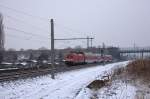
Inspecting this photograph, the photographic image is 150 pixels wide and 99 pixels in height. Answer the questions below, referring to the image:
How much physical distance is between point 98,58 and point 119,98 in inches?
2307

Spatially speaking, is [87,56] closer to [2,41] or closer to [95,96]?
[2,41]

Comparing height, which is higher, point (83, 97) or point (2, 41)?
point (2, 41)

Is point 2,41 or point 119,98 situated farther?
point 2,41

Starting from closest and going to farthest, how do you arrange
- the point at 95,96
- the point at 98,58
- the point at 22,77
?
the point at 95,96
the point at 22,77
the point at 98,58

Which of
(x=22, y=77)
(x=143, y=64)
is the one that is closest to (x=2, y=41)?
(x=22, y=77)

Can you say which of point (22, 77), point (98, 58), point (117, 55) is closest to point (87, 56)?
point (98, 58)

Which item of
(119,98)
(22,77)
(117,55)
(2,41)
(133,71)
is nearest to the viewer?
(119,98)

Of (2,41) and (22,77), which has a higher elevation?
(2,41)

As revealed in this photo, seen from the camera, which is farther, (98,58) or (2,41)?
(98,58)

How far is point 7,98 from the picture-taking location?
49.6 ft

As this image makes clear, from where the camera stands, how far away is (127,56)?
162 meters

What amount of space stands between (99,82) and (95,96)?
6.18m

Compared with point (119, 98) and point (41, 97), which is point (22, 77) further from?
point (119, 98)

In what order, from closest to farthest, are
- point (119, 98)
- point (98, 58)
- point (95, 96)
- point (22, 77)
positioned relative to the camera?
point (119, 98) < point (95, 96) < point (22, 77) < point (98, 58)
